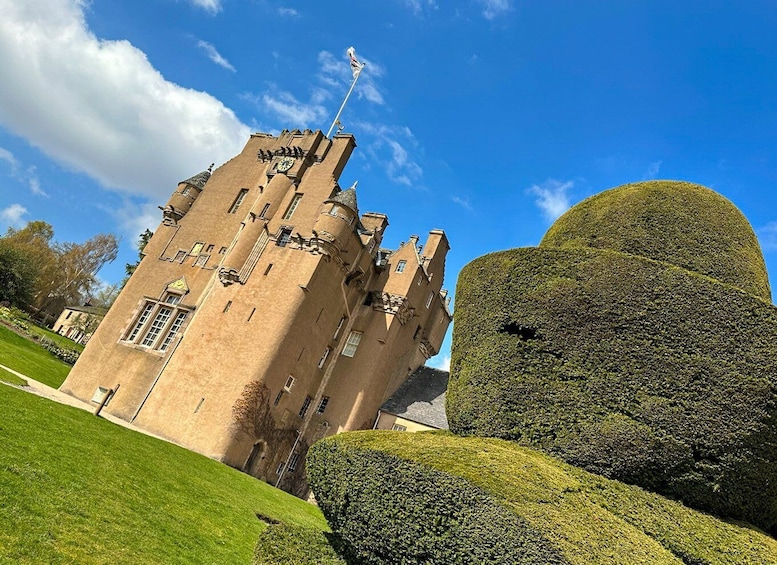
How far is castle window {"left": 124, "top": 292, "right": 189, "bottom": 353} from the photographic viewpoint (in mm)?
30875

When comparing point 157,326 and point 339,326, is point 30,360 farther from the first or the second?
point 339,326

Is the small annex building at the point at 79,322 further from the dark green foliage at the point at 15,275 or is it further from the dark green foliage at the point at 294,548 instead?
the dark green foliage at the point at 294,548

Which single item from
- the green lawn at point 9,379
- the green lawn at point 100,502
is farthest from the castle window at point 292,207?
the green lawn at point 100,502

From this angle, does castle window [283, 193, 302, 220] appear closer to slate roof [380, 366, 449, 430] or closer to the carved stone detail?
the carved stone detail

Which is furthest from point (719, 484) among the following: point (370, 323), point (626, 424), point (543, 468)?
point (370, 323)

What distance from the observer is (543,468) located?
8.36 m

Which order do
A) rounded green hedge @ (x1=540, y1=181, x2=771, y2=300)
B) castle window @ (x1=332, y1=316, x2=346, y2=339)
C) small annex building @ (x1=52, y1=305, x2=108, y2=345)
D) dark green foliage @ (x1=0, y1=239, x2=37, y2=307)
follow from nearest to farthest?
rounded green hedge @ (x1=540, y1=181, x2=771, y2=300) → castle window @ (x1=332, y1=316, x2=346, y2=339) → dark green foliage @ (x1=0, y1=239, x2=37, y2=307) → small annex building @ (x1=52, y1=305, x2=108, y2=345)

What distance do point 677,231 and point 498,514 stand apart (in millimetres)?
8481

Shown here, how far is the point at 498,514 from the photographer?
23.3 ft

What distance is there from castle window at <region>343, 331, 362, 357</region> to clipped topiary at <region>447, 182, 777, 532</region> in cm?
2272

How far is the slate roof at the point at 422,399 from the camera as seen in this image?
32.1 m

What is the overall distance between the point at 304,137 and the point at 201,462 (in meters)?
25.4

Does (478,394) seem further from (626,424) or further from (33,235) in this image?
(33,235)

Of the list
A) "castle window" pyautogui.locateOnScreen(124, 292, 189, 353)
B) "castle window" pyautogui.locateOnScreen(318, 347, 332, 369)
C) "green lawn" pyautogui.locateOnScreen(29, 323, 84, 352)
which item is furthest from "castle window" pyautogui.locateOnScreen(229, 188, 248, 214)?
"green lawn" pyautogui.locateOnScreen(29, 323, 84, 352)
